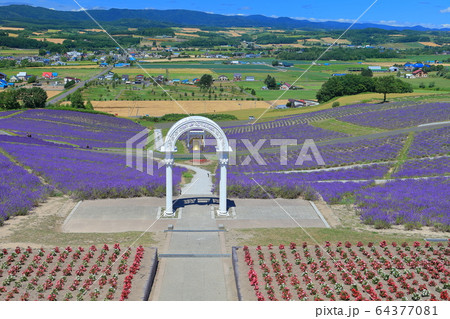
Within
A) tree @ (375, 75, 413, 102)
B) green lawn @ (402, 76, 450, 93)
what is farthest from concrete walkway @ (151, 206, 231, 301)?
green lawn @ (402, 76, 450, 93)

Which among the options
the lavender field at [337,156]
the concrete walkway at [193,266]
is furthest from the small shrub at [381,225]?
the lavender field at [337,156]

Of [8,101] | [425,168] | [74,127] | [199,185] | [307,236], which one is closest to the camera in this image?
[307,236]

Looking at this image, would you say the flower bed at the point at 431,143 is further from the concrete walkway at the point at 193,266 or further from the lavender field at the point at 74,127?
the lavender field at the point at 74,127

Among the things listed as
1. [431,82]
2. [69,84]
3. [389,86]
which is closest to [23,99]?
[69,84]

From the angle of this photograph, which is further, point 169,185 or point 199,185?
point 199,185

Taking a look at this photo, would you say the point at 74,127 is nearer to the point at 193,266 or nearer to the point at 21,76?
the point at 193,266

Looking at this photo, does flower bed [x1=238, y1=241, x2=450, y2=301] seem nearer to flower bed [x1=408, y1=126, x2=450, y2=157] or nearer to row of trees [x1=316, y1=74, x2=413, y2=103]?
flower bed [x1=408, y1=126, x2=450, y2=157]
